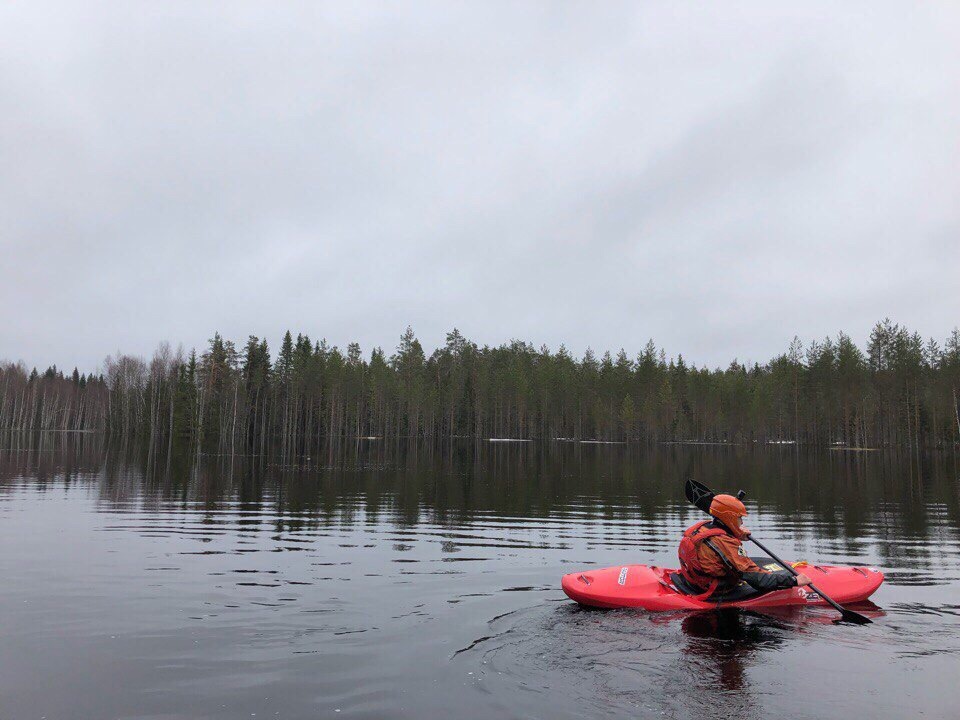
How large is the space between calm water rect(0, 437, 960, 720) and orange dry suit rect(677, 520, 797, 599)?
0.59 metres

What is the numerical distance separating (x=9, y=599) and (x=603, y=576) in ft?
36.9

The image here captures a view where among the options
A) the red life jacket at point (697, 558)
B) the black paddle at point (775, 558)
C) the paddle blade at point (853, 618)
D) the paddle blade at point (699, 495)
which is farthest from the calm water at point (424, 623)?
the paddle blade at point (699, 495)

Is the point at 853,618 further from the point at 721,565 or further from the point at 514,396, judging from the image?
the point at 514,396

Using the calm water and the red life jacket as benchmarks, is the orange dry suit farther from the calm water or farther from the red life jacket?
the calm water

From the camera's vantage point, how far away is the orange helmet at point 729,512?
36.8 ft

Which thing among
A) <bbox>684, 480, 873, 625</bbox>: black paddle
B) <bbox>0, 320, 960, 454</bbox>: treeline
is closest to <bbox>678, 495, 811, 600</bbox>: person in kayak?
<bbox>684, 480, 873, 625</bbox>: black paddle

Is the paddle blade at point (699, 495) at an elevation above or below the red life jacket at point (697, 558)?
above

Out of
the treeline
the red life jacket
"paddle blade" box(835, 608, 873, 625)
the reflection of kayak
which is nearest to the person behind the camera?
"paddle blade" box(835, 608, 873, 625)

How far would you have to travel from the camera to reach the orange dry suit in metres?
11.3

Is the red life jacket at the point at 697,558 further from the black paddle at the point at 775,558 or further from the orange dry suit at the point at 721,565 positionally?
the black paddle at the point at 775,558

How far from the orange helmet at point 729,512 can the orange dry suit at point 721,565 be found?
18 cm

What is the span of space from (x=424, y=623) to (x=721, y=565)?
529 cm

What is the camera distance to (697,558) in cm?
1159

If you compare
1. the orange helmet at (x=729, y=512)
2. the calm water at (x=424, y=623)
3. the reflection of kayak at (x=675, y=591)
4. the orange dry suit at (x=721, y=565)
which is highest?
the orange helmet at (x=729, y=512)
